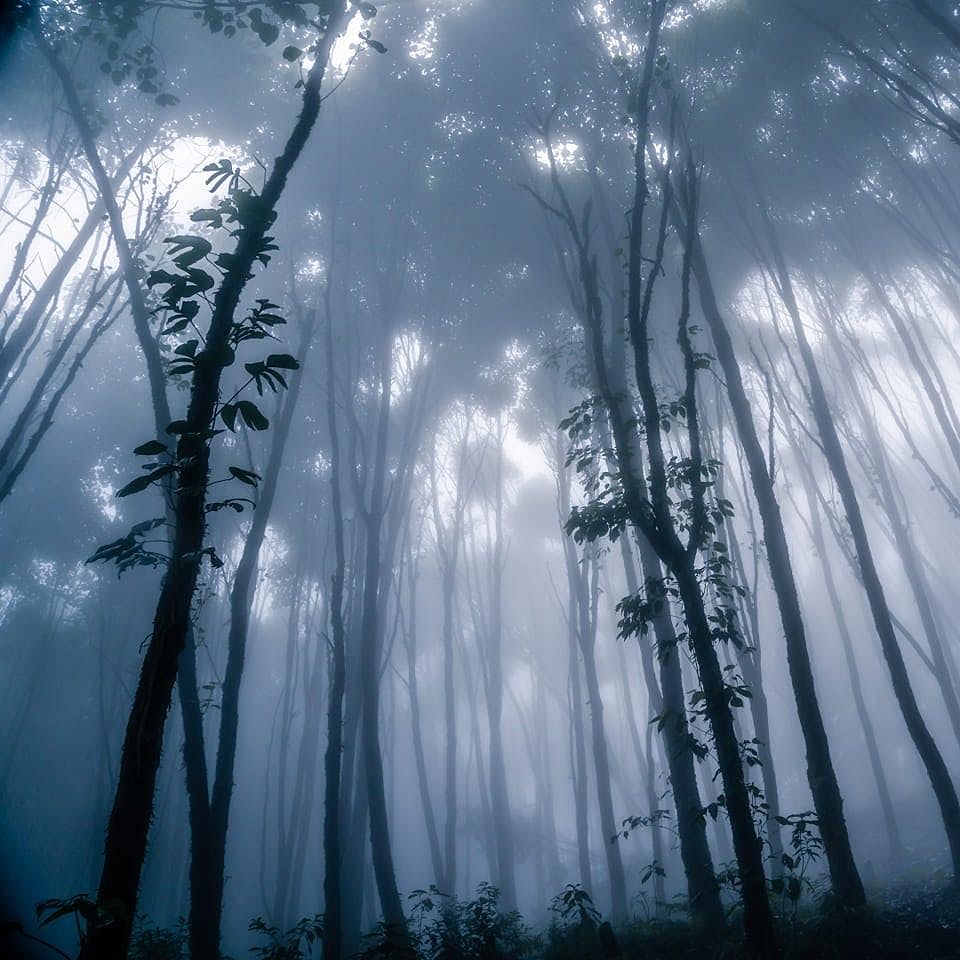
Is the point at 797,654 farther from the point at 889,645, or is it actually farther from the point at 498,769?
the point at 498,769

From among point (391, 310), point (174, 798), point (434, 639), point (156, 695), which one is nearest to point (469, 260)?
point (391, 310)

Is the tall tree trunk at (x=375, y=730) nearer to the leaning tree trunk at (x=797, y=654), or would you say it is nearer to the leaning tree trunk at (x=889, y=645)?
the leaning tree trunk at (x=797, y=654)

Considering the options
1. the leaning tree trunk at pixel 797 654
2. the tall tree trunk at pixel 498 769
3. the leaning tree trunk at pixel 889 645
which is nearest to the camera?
the leaning tree trunk at pixel 797 654

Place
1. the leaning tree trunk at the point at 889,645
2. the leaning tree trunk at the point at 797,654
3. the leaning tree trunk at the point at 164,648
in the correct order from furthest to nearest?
→ the leaning tree trunk at the point at 889,645 < the leaning tree trunk at the point at 797,654 < the leaning tree trunk at the point at 164,648

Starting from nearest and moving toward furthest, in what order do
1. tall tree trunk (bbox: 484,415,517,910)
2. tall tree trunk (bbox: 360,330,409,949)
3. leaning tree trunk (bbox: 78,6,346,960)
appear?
leaning tree trunk (bbox: 78,6,346,960), tall tree trunk (bbox: 360,330,409,949), tall tree trunk (bbox: 484,415,517,910)

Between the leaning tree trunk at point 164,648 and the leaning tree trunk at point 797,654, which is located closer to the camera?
the leaning tree trunk at point 164,648

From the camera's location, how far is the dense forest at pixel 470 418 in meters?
4.65

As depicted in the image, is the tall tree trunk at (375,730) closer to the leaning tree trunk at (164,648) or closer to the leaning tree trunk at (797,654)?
the leaning tree trunk at (797,654)

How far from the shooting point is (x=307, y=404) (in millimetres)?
21219

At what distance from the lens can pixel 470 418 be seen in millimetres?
20172

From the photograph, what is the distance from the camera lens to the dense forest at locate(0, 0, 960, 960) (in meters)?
4.65

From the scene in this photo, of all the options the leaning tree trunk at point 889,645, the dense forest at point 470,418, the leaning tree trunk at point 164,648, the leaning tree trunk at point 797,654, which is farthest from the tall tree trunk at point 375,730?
the leaning tree trunk at point 889,645

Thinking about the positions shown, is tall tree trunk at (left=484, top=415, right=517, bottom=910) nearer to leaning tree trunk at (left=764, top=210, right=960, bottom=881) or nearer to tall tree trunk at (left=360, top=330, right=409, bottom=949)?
tall tree trunk at (left=360, top=330, right=409, bottom=949)

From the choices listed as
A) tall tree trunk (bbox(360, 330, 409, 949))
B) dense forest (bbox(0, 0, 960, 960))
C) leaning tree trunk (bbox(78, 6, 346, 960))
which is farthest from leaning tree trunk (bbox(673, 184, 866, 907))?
tall tree trunk (bbox(360, 330, 409, 949))
